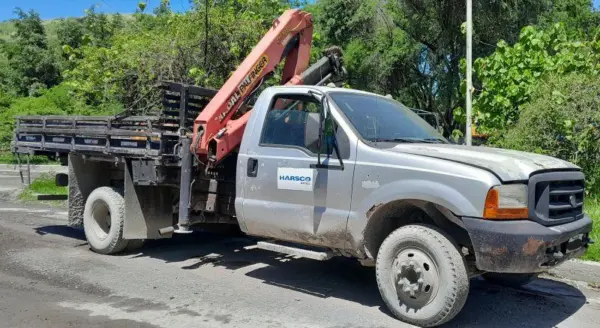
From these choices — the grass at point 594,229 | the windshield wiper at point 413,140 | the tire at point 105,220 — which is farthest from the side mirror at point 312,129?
the grass at point 594,229

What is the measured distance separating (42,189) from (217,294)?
1137 centimetres

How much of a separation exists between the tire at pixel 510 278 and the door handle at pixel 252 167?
2847 mm

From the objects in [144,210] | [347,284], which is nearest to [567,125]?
[347,284]

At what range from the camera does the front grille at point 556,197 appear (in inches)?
186

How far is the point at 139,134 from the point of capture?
7230 mm

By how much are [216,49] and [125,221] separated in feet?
23.7

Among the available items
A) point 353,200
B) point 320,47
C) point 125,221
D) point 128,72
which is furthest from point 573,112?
point 320,47

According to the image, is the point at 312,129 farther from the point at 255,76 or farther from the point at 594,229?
the point at 594,229

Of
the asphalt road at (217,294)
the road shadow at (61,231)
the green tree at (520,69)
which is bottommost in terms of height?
the road shadow at (61,231)

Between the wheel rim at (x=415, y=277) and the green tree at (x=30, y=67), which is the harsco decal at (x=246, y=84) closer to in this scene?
the wheel rim at (x=415, y=277)

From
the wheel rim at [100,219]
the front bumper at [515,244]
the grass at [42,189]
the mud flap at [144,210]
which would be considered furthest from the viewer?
the grass at [42,189]

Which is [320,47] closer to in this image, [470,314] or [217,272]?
[217,272]

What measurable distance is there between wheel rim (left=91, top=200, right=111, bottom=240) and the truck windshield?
4039 millimetres

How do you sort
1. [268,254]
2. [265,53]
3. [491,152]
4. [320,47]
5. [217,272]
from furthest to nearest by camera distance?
[320,47] → [268,254] → [265,53] → [217,272] → [491,152]
